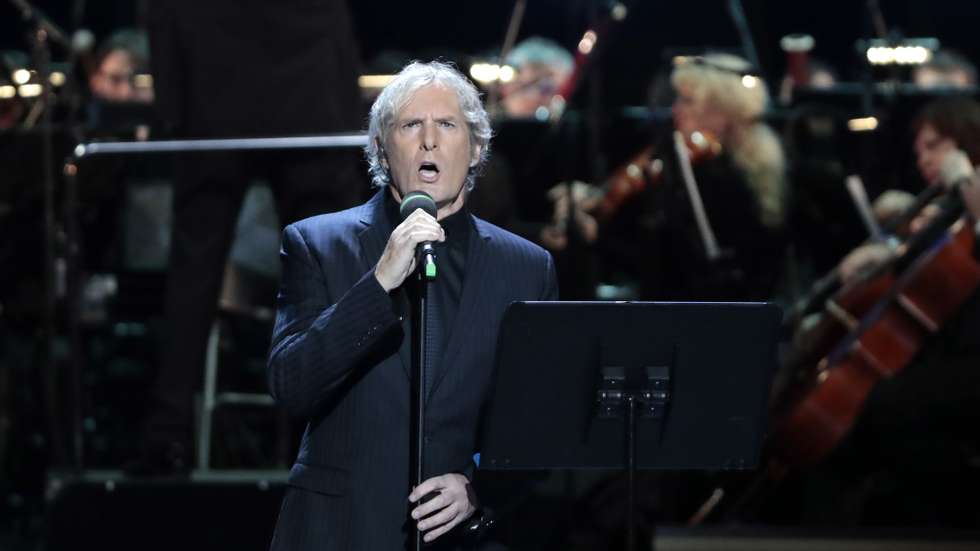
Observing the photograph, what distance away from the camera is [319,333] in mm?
2881

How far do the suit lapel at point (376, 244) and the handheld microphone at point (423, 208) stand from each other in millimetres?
215

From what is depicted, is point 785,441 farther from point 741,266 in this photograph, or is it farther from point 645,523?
point 741,266

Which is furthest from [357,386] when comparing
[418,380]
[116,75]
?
[116,75]

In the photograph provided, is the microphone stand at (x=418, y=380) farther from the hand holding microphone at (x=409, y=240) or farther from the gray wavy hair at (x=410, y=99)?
the gray wavy hair at (x=410, y=99)

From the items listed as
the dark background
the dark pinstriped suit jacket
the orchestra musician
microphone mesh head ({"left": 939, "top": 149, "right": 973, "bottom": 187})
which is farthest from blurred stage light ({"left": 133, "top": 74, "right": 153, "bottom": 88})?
the dark pinstriped suit jacket

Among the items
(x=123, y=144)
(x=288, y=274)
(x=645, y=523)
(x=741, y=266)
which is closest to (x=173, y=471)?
(x=123, y=144)

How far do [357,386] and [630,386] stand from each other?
21.8 inches

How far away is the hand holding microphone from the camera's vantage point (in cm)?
271

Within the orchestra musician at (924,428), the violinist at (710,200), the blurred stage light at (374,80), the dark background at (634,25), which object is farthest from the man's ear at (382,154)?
the dark background at (634,25)

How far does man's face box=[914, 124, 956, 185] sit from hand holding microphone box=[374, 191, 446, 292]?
136 inches

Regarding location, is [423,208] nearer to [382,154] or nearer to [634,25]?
[382,154]

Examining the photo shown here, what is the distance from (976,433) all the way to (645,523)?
133 centimetres

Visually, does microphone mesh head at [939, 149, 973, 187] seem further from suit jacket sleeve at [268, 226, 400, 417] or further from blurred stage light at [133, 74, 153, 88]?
blurred stage light at [133, 74, 153, 88]

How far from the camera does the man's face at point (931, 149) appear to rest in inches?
227
